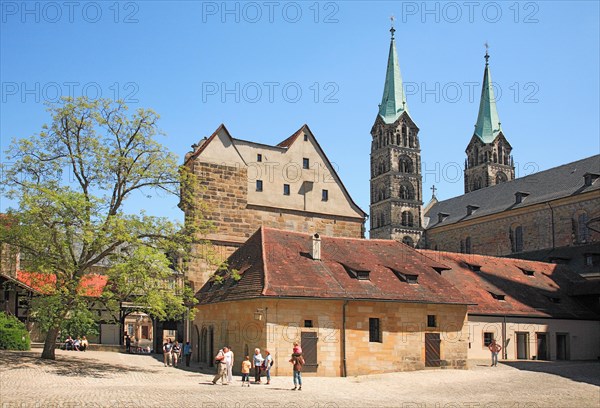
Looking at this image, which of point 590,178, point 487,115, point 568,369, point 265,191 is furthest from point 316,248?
point 487,115

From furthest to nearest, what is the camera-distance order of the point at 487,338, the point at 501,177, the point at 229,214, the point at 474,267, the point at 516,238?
the point at 501,177
the point at 516,238
the point at 474,267
the point at 229,214
the point at 487,338

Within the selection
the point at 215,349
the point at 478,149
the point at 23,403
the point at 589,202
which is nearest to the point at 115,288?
the point at 215,349

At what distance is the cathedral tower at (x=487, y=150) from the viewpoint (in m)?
116

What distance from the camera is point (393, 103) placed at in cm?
Answer: 11169

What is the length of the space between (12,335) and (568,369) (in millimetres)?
26344

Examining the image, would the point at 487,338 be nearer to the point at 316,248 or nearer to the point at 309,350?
the point at 316,248

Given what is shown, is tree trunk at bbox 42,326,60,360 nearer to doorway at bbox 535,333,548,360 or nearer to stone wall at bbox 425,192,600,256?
doorway at bbox 535,333,548,360

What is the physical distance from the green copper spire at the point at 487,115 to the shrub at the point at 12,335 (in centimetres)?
9606

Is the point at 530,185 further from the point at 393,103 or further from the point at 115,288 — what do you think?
the point at 115,288

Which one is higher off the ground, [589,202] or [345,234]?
[589,202]

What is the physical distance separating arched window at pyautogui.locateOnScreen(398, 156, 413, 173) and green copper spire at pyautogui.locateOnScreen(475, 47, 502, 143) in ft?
54.4

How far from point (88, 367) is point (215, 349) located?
6.10 m

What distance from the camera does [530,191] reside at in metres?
72.6

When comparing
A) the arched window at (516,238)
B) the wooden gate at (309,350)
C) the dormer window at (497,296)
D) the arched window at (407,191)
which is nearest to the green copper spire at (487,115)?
the arched window at (407,191)
